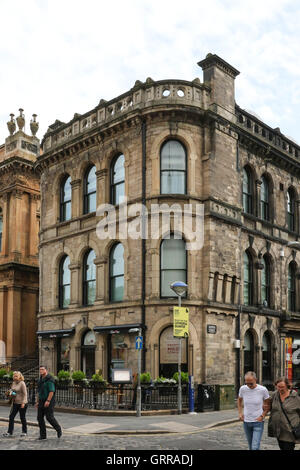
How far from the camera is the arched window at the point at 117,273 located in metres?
27.5

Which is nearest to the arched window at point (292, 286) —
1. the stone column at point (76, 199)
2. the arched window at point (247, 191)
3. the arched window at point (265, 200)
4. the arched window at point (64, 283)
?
the arched window at point (265, 200)

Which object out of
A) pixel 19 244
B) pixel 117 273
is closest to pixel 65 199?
pixel 117 273

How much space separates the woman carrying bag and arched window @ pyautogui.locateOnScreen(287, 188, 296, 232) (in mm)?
24899

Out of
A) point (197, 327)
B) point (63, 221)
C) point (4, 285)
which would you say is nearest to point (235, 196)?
point (197, 327)

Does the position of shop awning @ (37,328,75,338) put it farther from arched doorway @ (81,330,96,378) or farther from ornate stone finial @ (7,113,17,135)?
ornate stone finial @ (7,113,17,135)

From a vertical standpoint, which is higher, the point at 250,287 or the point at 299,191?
the point at 299,191

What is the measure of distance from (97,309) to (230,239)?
699 centimetres

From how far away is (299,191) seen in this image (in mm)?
34844

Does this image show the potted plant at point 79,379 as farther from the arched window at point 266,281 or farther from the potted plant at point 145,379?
the arched window at point 266,281

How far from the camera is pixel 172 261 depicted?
25.9 m

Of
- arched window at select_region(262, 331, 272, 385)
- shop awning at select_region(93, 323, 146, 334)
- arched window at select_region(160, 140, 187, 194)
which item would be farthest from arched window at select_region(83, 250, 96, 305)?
arched window at select_region(262, 331, 272, 385)

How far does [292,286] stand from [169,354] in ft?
37.6

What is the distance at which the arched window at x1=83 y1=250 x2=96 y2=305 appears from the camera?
2922cm

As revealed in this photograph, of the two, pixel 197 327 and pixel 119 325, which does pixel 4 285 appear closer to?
pixel 119 325
